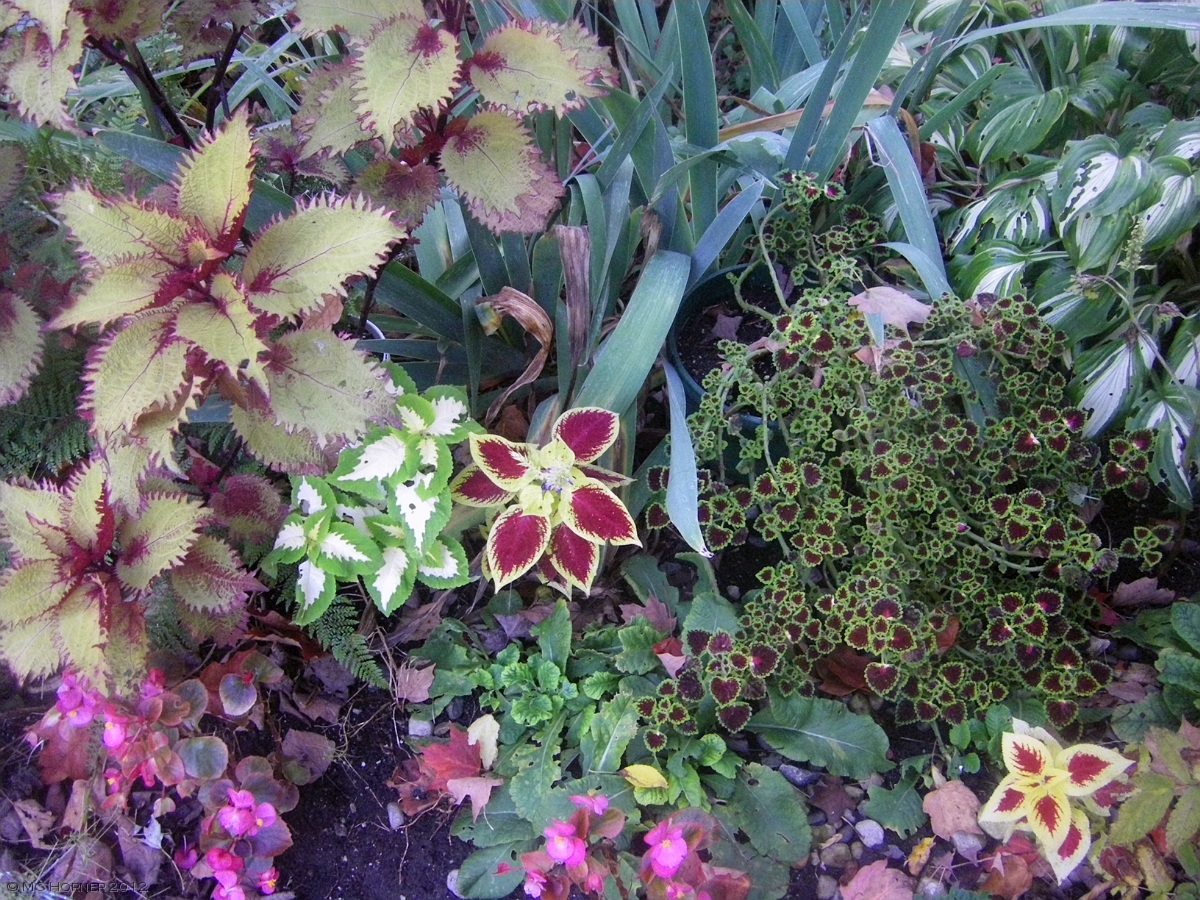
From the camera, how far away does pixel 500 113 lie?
3.83 feet

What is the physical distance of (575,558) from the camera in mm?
1380

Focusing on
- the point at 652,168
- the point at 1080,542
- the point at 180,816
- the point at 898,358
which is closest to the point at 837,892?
the point at 1080,542

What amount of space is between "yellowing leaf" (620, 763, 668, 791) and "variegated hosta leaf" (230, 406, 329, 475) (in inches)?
25.7

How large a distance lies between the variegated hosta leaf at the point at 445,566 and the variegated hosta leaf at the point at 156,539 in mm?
364

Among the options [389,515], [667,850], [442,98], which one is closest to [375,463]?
[389,515]

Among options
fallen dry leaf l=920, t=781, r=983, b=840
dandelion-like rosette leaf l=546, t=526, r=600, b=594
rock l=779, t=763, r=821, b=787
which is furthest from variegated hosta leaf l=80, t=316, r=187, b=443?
fallen dry leaf l=920, t=781, r=983, b=840

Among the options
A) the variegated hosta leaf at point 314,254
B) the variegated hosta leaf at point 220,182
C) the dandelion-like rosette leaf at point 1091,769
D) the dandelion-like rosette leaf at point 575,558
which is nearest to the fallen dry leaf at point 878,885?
the dandelion-like rosette leaf at point 1091,769

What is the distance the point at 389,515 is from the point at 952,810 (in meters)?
0.97

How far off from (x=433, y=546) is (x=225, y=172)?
0.64 metres

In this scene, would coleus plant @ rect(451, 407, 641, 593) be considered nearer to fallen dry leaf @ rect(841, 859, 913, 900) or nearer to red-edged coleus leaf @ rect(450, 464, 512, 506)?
red-edged coleus leaf @ rect(450, 464, 512, 506)

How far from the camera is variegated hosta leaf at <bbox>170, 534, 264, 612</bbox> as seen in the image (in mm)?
1210

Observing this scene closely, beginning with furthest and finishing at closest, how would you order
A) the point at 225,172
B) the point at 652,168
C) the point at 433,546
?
the point at 652,168
the point at 433,546
the point at 225,172

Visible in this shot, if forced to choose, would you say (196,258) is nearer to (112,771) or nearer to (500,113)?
(500,113)

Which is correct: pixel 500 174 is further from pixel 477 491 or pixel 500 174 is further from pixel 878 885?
pixel 878 885
